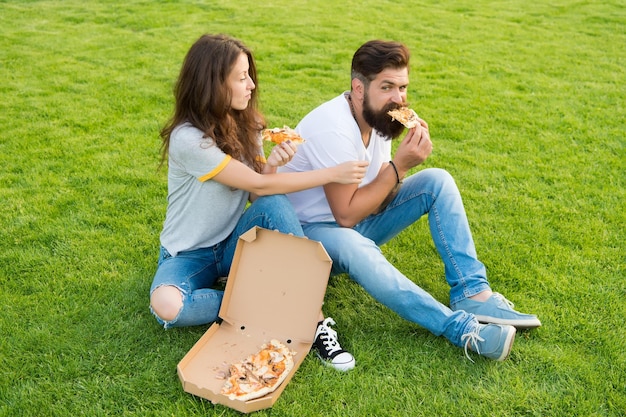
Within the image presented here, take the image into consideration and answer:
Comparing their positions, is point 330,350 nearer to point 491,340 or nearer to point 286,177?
point 491,340

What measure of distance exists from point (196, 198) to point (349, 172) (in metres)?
0.82

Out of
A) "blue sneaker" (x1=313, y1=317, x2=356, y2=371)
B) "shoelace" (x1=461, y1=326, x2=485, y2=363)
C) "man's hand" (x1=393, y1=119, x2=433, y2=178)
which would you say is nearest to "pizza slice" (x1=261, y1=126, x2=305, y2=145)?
"man's hand" (x1=393, y1=119, x2=433, y2=178)

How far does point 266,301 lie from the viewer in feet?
10.6

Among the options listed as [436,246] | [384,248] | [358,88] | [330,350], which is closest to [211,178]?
[358,88]

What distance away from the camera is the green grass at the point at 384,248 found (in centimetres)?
296

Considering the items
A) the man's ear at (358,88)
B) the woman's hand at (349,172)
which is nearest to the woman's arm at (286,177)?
the woman's hand at (349,172)

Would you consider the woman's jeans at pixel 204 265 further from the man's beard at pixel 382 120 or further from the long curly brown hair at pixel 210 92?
the man's beard at pixel 382 120

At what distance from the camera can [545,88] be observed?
280 inches

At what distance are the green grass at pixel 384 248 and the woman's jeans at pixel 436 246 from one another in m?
0.22

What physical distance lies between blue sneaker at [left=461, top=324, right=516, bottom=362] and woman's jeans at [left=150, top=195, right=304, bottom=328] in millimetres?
998

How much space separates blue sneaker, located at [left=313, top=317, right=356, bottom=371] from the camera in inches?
121

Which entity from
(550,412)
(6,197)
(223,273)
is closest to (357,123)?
(223,273)

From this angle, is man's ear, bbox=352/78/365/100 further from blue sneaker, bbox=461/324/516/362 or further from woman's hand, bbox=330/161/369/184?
blue sneaker, bbox=461/324/516/362

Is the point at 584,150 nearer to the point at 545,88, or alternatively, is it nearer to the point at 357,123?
the point at 545,88
